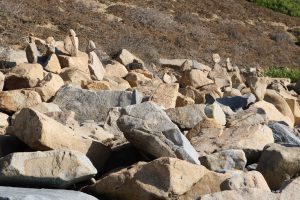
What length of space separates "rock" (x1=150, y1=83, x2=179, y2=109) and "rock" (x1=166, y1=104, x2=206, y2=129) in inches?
44.5

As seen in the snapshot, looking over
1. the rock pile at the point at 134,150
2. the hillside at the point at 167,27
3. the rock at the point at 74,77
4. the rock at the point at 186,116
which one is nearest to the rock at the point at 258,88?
the rock pile at the point at 134,150

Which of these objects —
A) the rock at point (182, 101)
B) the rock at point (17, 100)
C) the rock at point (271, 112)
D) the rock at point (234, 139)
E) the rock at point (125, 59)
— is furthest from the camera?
Result: the rock at point (125, 59)

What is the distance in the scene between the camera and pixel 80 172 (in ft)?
15.7

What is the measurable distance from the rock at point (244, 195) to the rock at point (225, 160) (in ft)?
3.33

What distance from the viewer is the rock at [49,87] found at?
801cm

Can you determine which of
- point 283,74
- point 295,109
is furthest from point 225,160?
point 283,74

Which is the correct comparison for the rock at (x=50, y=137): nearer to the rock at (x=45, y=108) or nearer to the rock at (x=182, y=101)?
the rock at (x=45, y=108)

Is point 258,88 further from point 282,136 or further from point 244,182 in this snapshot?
point 244,182

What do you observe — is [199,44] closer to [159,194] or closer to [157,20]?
[157,20]

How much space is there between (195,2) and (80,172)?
27.3 m

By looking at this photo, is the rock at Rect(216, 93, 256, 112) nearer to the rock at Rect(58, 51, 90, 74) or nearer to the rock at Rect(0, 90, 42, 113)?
the rock at Rect(58, 51, 90, 74)

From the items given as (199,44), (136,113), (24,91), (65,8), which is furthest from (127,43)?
(136,113)

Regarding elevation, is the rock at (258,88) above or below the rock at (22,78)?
below

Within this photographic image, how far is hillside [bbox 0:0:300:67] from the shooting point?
18.5 meters
